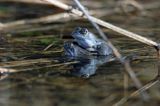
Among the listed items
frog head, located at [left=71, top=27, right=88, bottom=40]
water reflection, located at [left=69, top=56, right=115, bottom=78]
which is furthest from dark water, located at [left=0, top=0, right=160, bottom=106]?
frog head, located at [left=71, top=27, right=88, bottom=40]

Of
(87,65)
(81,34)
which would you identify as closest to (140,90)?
(87,65)

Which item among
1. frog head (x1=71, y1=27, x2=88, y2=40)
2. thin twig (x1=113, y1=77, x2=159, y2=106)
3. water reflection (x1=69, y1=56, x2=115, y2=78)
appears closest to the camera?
thin twig (x1=113, y1=77, x2=159, y2=106)

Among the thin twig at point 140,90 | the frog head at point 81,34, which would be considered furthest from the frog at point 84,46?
the thin twig at point 140,90

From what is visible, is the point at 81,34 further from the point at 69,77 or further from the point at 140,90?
the point at 140,90

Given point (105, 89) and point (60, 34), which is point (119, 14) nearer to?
point (60, 34)

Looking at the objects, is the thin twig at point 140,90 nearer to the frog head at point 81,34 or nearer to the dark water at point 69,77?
the dark water at point 69,77

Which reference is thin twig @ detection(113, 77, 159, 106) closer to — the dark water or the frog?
the dark water

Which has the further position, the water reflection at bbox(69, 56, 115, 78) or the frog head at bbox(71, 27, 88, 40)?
the frog head at bbox(71, 27, 88, 40)
